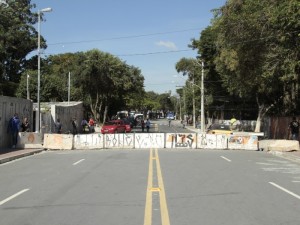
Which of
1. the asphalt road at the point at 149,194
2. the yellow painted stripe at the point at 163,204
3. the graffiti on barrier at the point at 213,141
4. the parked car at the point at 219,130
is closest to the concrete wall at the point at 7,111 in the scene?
the asphalt road at the point at 149,194

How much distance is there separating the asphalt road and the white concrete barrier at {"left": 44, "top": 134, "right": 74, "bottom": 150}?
29.5 feet

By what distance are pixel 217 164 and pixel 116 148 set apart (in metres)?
10.3

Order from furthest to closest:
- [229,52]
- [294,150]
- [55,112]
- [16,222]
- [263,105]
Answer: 1. [263,105]
2. [55,112]
3. [229,52]
4. [294,150]
5. [16,222]

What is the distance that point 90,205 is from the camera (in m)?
9.18

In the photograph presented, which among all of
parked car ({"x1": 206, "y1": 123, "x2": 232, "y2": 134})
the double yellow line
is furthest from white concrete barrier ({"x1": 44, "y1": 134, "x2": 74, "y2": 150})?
the double yellow line

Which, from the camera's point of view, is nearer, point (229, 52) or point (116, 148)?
point (116, 148)

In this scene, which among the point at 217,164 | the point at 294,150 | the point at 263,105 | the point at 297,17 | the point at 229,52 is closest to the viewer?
the point at 217,164

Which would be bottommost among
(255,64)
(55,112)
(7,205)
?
(7,205)

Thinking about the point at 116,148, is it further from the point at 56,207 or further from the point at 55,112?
the point at 56,207

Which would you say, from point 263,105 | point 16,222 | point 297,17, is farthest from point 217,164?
point 263,105

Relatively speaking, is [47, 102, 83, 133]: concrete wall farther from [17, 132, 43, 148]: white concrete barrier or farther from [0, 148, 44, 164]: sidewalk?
[0, 148, 44, 164]: sidewalk

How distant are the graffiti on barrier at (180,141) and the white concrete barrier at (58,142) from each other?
5.78 meters

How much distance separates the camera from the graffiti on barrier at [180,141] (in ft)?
89.9

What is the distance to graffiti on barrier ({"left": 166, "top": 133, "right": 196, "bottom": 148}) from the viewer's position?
2741 centimetres
